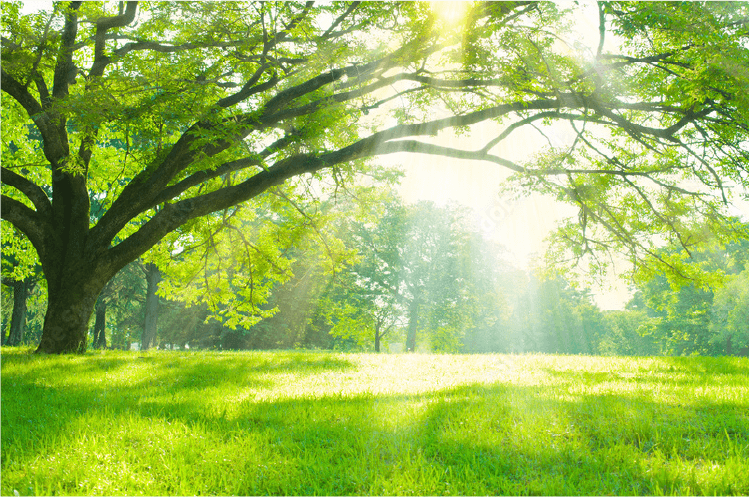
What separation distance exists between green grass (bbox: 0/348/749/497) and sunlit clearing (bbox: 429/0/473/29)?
21.1 ft

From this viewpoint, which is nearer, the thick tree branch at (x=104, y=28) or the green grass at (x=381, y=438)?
the green grass at (x=381, y=438)

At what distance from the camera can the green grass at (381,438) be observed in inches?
134

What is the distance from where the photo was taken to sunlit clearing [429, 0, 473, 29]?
822cm

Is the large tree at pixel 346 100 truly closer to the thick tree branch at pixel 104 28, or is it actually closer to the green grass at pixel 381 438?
the thick tree branch at pixel 104 28

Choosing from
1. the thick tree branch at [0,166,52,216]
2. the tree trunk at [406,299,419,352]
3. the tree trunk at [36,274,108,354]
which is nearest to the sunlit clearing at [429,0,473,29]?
the tree trunk at [36,274,108,354]

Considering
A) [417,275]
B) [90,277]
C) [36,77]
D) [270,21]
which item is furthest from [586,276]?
[417,275]

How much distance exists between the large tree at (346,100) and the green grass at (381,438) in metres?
5.19

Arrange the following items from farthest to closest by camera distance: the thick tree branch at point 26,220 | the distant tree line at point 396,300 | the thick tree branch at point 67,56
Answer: the distant tree line at point 396,300 < the thick tree branch at point 26,220 < the thick tree branch at point 67,56

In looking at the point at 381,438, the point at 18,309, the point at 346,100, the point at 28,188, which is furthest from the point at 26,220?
the point at 18,309

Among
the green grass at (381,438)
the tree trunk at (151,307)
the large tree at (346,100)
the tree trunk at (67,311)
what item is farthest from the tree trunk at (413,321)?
the green grass at (381,438)

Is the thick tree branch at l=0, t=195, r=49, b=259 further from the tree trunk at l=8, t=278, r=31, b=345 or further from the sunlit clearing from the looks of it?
the tree trunk at l=8, t=278, r=31, b=345

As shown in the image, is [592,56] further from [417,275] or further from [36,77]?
[417,275]

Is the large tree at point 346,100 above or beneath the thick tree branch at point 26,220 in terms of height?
above

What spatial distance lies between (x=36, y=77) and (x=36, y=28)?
1142 mm
